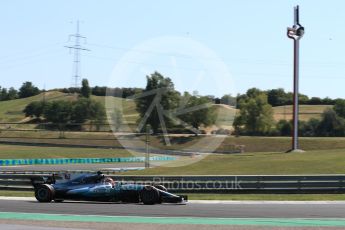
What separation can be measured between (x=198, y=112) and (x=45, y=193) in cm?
640

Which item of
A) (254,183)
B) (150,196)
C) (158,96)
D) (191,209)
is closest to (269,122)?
(254,183)

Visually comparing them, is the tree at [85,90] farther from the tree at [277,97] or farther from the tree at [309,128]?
the tree at [309,128]

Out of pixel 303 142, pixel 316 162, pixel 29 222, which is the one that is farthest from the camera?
pixel 303 142

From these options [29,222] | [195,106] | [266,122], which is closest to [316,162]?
[195,106]

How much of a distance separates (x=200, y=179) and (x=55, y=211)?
9600mm

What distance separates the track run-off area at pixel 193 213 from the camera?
15.2 meters

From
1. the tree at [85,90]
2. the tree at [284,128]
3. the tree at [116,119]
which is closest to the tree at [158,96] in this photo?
the tree at [116,119]

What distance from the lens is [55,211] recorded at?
1806cm

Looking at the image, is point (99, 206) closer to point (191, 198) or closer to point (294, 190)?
point (191, 198)

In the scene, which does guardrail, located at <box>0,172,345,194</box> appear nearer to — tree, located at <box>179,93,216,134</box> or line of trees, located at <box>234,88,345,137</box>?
tree, located at <box>179,93,216,134</box>

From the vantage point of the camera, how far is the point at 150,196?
2023cm

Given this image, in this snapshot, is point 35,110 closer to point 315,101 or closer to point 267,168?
point 315,101

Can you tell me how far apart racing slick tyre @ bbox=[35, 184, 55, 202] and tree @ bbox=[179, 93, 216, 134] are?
547 cm

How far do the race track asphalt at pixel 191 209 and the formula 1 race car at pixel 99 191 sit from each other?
0.27 m
